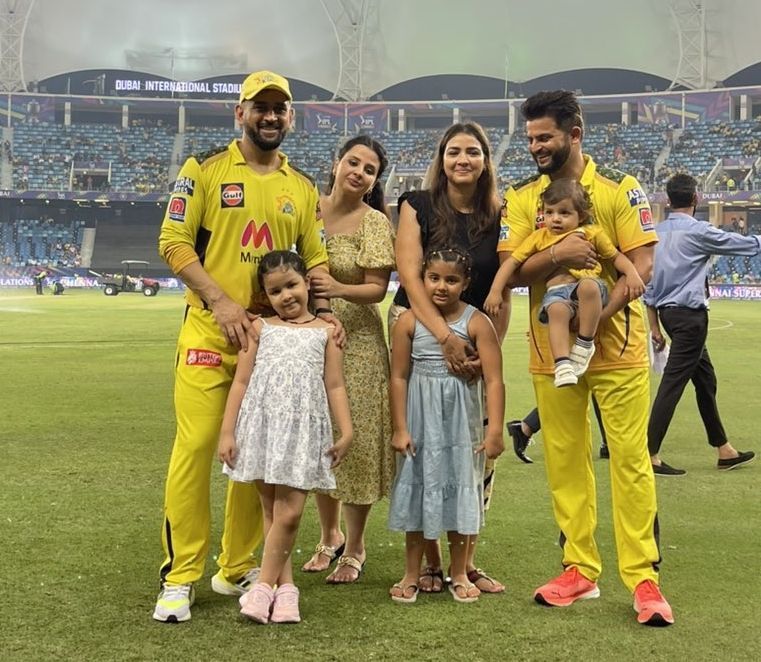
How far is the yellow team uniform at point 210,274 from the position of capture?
12.7ft

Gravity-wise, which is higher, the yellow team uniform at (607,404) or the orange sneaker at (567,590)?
the yellow team uniform at (607,404)

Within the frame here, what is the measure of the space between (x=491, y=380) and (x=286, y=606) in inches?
51.2

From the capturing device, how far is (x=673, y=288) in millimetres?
6801

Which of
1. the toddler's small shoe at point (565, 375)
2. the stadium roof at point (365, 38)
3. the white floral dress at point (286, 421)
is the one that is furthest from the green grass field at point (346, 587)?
the stadium roof at point (365, 38)

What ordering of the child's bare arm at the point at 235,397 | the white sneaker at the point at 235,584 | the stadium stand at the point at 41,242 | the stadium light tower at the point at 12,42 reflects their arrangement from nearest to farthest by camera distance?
the child's bare arm at the point at 235,397 < the white sneaker at the point at 235,584 < the stadium stand at the point at 41,242 < the stadium light tower at the point at 12,42

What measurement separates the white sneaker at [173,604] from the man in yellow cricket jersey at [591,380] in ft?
4.91

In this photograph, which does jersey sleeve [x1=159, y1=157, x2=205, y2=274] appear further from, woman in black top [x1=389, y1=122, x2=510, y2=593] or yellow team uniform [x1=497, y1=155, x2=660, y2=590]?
yellow team uniform [x1=497, y1=155, x2=660, y2=590]

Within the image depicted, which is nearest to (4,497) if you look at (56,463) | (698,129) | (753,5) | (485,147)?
(56,463)

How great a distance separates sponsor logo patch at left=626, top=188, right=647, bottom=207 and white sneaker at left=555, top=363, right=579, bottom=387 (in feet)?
2.51

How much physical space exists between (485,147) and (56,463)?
4226 millimetres

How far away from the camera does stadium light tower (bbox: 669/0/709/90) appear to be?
52.7m

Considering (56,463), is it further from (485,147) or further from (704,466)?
(704,466)

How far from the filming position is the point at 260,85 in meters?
3.84

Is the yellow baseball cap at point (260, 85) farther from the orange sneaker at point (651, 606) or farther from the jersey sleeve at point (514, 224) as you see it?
the orange sneaker at point (651, 606)
